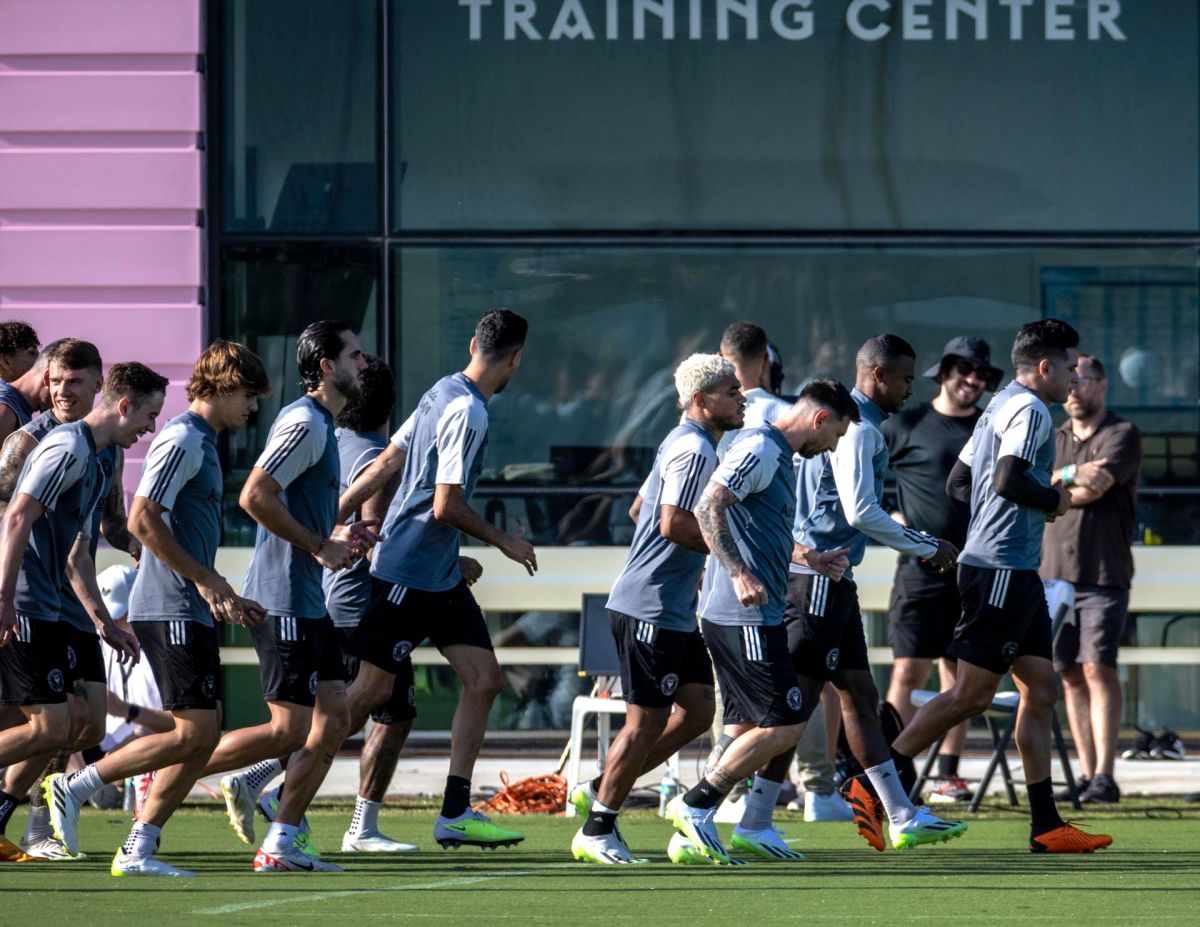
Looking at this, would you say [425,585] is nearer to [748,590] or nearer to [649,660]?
[649,660]

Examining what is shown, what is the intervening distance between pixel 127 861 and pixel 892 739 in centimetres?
395

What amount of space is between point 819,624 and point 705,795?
1.15m

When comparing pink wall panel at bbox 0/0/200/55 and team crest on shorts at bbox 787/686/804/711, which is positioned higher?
pink wall panel at bbox 0/0/200/55

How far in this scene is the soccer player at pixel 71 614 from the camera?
28.6 ft

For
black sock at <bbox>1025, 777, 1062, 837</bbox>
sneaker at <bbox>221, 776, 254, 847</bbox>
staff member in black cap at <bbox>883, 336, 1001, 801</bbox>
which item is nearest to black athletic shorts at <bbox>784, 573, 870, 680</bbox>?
black sock at <bbox>1025, 777, 1062, 837</bbox>

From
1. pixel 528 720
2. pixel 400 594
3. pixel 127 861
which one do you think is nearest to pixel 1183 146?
pixel 528 720

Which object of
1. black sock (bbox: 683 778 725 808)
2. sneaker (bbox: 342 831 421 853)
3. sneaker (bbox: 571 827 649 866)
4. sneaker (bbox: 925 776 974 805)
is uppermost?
black sock (bbox: 683 778 725 808)

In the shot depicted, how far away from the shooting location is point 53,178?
12.3m

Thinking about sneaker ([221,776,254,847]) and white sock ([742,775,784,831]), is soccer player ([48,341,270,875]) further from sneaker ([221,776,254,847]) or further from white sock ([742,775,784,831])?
white sock ([742,775,784,831])

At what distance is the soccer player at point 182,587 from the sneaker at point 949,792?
445 cm

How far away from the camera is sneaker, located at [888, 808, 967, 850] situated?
9266 mm

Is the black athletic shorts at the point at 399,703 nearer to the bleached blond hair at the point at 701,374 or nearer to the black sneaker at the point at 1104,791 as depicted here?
the bleached blond hair at the point at 701,374

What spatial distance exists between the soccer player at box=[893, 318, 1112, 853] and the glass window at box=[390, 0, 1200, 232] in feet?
11.1

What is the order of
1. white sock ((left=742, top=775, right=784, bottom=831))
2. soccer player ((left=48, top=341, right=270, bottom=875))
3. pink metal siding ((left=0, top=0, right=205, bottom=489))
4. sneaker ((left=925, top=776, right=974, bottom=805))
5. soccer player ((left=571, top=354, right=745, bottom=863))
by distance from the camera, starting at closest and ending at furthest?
soccer player ((left=48, top=341, right=270, bottom=875)) < soccer player ((left=571, top=354, right=745, bottom=863)) < white sock ((left=742, top=775, right=784, bottom=831)) < sneaker ((left=925, top=776, right=974, bottom=805)) < pink metal siding ((left=0, top=0, right=205, bottom=489))
